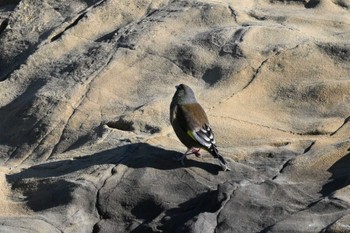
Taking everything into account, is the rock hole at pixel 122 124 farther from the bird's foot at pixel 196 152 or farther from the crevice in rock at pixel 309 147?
the crevice in rock at pixel 309 147

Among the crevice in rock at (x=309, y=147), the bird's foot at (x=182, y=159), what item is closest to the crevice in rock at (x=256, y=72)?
the crevice in rock at (x=309, y=147)

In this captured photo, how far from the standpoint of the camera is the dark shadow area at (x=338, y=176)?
865 centimetres

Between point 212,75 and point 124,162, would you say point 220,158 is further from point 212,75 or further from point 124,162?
point 212,75

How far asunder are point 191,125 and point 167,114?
1.25m

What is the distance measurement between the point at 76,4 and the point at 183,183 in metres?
5.31

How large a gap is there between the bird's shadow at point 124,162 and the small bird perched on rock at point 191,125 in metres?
0.13

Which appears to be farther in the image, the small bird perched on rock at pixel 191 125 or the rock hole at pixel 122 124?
the rock hole at pixel 122 124

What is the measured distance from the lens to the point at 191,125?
31.3 feet

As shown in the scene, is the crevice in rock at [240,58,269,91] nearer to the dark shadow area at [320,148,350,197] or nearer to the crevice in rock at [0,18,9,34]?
the dark shadow area at [320,148,350,197]

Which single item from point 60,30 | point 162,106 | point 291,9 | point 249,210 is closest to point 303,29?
point 291,9

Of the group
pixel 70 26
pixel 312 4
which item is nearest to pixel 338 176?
pixel 312 4

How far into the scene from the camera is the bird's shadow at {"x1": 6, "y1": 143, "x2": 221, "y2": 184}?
9375 mm

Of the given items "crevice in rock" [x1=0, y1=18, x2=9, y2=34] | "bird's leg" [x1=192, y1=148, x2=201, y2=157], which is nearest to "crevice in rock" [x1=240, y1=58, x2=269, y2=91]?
"bird's leg" [x1=192, y1=148, x2=201, y2=157]

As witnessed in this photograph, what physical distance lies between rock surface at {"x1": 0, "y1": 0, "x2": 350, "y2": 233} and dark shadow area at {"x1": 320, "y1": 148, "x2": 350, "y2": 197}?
0.06ft
